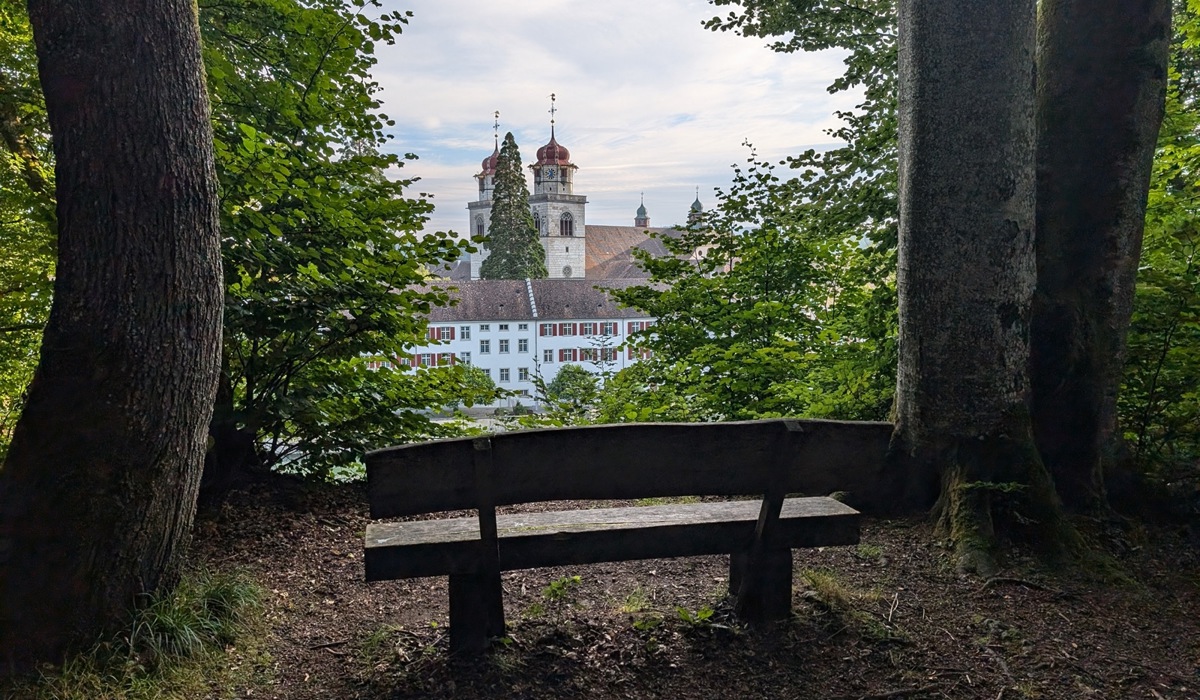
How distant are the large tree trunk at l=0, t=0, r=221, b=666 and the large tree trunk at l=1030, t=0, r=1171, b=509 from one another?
13.8ft

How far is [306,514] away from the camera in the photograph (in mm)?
4902

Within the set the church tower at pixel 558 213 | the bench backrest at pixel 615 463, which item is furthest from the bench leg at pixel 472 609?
the church tower at pixel 558 213

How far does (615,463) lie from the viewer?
276cm

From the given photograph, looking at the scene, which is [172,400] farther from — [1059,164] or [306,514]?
[1059,164]

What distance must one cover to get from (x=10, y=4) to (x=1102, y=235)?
695 cm

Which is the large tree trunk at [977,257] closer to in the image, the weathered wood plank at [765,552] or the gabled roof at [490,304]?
A: the weathered wood plank at [765,552]

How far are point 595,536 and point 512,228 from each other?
42.4 meters

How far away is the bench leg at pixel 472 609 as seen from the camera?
2.78 m

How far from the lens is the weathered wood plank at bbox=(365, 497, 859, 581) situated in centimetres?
267

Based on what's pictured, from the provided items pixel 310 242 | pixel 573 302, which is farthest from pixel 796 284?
pixel 573 302

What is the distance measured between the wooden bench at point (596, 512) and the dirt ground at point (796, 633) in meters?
0.21

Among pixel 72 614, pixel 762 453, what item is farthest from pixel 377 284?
pixel 762 453

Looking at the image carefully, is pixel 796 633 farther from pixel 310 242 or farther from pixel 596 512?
pixel 310 242

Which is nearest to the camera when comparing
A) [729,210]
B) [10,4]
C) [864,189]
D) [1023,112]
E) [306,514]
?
[1023,112]
